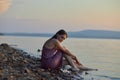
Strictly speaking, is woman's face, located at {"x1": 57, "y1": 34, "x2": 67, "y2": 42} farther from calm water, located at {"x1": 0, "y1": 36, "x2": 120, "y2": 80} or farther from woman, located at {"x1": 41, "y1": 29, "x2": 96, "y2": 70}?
calm water, located at {"x1": 0, "y1": 36, "x2": 120, "y2": 80}

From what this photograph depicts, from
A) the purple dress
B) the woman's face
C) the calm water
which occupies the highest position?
the woman's face

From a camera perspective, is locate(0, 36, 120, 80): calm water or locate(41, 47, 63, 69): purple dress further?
locate(0, 36, 120, 80): calm water

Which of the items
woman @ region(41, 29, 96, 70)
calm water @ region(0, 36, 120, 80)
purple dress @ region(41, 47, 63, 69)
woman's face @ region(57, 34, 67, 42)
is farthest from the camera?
calm water @ region(0, 36, 120, 80)

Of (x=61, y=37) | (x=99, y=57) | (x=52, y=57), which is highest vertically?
(x=61, y=37)

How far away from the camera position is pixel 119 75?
1541 centimetres

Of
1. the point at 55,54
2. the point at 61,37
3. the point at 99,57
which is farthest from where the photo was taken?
the point at 99,57

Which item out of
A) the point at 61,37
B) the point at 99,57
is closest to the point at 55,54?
the point at 61,37

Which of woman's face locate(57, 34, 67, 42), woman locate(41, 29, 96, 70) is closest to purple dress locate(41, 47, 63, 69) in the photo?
woman locate(41, 29, 96, 70)

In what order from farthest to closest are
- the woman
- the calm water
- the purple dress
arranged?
1. the calm water
2. the purple dress
3. the woman

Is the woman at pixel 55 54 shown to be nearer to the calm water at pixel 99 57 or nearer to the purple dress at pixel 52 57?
the purple dress at pixel 52 57

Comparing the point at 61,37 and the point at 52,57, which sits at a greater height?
the point at 61,37

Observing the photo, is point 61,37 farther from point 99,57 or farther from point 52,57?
point 99,57

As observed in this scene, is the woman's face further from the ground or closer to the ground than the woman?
further from the ground

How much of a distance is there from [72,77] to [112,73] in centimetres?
378
